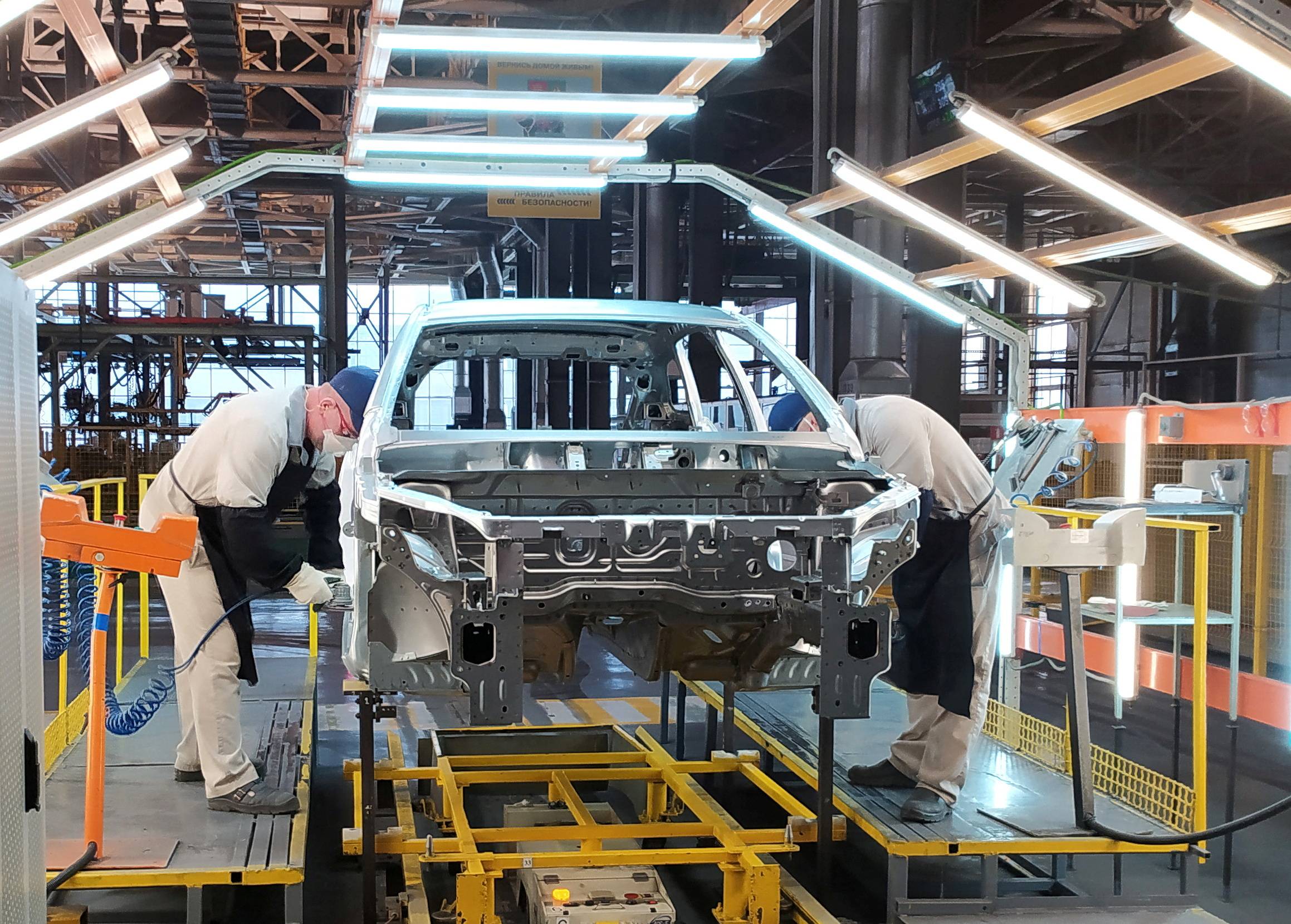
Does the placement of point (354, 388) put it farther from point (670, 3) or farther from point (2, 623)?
point (670, 3)

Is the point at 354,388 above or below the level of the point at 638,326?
below

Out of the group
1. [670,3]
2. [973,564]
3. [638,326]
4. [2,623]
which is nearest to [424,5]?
[670,3]

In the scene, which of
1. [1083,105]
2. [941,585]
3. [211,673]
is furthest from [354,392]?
[1083,105]

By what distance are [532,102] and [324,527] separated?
201cm

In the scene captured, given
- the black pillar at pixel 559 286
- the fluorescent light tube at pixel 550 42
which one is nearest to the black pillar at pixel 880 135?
the fluorescent light tube at pixel 550 42

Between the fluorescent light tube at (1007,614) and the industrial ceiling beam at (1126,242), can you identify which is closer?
the industrial ceiling beam at (1126,242)

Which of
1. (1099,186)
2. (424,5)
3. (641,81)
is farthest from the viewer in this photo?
(641,81)

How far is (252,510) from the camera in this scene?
4.23m

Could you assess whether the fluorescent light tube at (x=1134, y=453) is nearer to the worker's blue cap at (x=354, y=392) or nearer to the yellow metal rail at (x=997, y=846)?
the yellow metal rail at (x=997, y=846)

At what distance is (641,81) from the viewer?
11.9 metres

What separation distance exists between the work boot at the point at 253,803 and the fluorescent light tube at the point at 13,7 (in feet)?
9.23

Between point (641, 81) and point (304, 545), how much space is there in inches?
320

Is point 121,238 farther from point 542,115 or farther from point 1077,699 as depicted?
point 1077,699

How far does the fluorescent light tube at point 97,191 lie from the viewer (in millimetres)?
5215
